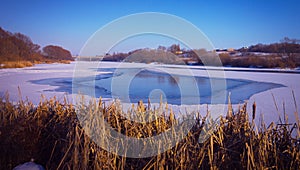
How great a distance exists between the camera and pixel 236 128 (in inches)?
62.8

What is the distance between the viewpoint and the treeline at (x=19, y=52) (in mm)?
22234

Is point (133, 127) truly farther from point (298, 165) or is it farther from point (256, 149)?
point (298, 165)

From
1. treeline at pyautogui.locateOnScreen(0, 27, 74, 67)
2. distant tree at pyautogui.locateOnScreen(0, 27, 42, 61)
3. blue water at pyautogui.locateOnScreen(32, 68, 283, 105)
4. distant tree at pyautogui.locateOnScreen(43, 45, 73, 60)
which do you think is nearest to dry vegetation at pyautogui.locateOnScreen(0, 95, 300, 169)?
blue water at pyautogui.locateOnScreen(32, 68, 283, 105)

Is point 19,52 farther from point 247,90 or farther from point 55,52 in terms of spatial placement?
point 247,90

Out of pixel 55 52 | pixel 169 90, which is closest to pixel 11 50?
pixel 55 52

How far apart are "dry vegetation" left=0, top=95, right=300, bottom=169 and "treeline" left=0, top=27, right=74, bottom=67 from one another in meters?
18.2

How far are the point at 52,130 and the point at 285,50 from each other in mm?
27314

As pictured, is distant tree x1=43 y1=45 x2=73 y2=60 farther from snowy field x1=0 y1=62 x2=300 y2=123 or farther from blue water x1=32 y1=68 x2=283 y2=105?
blue water x1=32 y1=68 x2=283 y2=105

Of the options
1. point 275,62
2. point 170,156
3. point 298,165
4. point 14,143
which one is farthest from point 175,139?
point 275,62

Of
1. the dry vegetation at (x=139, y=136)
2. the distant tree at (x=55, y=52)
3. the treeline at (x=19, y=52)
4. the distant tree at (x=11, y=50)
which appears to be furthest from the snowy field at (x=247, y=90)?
the distant tree at (x=55, y=52)

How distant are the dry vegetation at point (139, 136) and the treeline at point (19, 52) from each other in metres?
18.2

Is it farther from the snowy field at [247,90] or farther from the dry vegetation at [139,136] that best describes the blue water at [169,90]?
the dry vegetation at [139,136]

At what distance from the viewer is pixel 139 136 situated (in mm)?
1530

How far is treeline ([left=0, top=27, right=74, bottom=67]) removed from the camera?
22.2 meters
